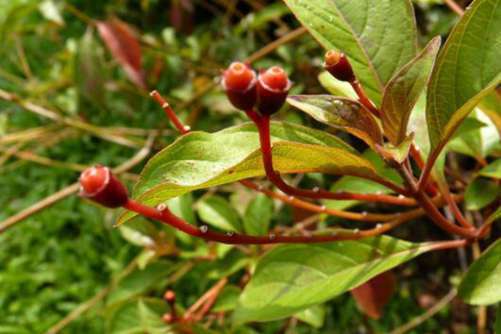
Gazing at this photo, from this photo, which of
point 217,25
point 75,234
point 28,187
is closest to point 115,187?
point 75,234

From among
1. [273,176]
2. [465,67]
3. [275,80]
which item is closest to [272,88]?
[275,80]

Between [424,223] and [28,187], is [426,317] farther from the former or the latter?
[28,187]

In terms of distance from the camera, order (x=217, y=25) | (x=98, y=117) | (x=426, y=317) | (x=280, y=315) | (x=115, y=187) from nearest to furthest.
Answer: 1. (x=115, y=187)
2. (x=280, y=315)
3. (x=426, y=317)
4. (x=98, y=117)
5. (x=217, y=25)

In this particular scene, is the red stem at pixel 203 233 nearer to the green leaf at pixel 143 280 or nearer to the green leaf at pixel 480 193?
the green leaf at pixel 480 193

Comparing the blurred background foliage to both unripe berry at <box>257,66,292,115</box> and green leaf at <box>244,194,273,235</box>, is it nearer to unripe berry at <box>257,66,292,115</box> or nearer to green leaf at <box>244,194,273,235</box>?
green leaf at <box>244,194,273,235</box>

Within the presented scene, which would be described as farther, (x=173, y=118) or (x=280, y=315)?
(x=280, y=315)

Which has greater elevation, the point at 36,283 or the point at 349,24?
the point at 349,24

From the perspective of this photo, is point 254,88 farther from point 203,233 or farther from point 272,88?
point 203,233

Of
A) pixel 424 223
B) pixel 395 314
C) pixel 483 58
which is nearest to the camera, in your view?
pixel 483 58
